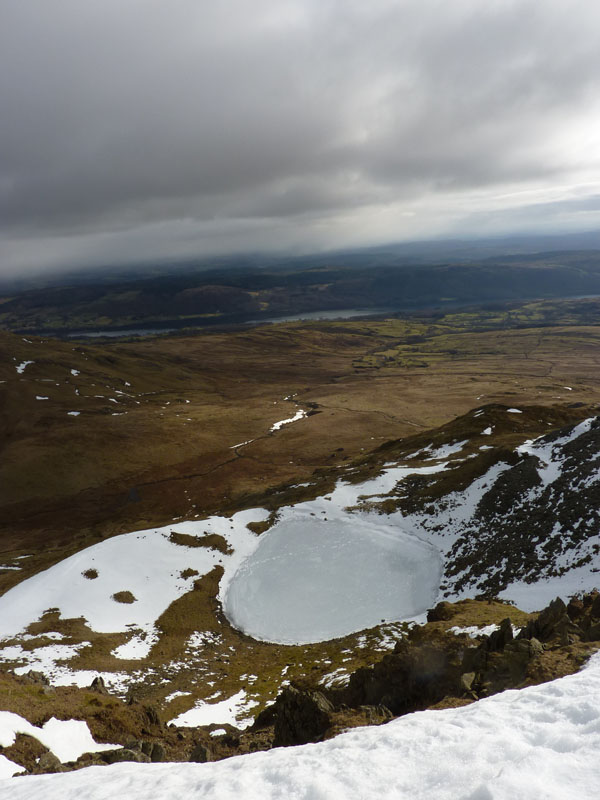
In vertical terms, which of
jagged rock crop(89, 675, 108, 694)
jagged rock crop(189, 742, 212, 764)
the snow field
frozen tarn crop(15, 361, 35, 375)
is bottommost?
jagged rock crop(89, 675, 108, 694)

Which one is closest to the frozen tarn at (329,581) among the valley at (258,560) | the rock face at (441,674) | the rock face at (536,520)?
the valley at (258,560)

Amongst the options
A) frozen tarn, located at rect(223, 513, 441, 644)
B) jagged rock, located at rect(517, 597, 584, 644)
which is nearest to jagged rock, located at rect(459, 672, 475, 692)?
jagged rock, located at rect(517, 597, 584, 644)

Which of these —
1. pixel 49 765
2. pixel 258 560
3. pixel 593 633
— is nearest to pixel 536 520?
pixel 593 633

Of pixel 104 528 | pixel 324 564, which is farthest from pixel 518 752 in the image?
pixel 104 528

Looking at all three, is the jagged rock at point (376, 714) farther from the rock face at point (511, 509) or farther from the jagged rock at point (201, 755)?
the rock face at point (511, 509)

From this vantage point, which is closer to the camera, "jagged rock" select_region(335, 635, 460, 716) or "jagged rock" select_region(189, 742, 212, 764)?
"jagged rock" select_region(189, 742, 212, 764)

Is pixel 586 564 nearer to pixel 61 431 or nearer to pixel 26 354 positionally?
pixel 61 431

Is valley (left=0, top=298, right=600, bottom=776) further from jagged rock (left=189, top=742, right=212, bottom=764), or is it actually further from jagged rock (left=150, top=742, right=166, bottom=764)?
jagged rock (left=150, top=742, right=166, bottom=764)
